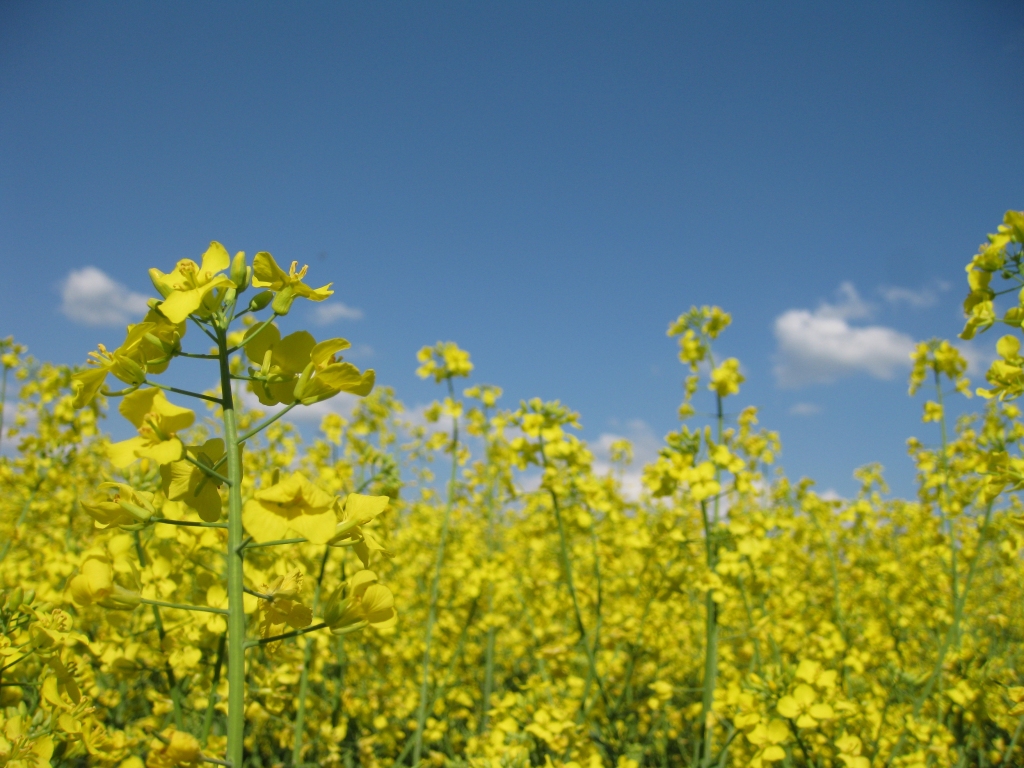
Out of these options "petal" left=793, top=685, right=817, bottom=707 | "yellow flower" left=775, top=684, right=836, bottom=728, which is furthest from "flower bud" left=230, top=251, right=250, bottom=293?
"petal" left=793, top=685, right=817, bottom=707

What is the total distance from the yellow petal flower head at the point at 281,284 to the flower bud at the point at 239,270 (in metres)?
0.03

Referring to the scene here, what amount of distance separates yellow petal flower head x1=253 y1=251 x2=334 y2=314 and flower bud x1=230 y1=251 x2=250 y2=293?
3cm

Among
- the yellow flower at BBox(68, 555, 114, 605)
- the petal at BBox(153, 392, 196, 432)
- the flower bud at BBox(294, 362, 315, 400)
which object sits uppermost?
the flower bud at BBox(294, 362, 315, 400)

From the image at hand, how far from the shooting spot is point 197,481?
1.47m

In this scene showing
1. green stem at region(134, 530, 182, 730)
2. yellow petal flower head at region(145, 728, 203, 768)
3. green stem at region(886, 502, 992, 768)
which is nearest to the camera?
yellow petal flower head at region(145, 728, 203, 768)

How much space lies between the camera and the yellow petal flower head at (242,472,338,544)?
131 centimetres

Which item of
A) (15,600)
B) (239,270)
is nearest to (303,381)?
(239,270)

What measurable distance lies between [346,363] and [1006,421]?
20.3ft

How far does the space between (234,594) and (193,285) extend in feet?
2.39

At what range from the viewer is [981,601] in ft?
29.6

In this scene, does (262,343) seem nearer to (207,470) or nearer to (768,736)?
(207,470)

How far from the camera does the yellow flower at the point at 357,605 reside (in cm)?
152

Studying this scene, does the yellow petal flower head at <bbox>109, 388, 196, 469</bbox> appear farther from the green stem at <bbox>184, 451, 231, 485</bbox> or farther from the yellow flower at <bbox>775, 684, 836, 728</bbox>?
the yellow flower at <bbox>775, 684, 836, 728</bbox>

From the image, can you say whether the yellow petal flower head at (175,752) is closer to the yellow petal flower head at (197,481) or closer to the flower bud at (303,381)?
the yellow petal flower head at (197,481)
